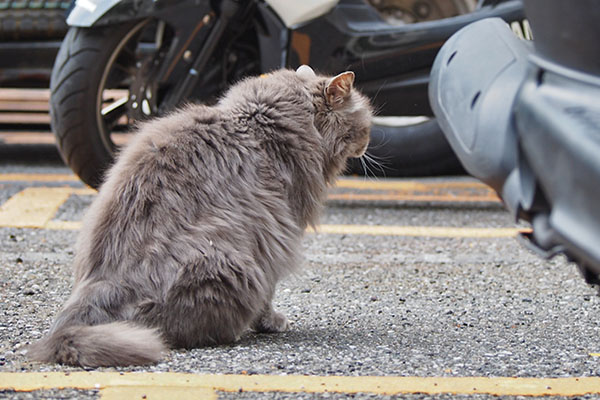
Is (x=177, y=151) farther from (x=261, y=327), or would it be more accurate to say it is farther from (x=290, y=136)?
(x=261, y=327)

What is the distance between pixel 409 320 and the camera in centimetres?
307

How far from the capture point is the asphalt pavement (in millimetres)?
2314

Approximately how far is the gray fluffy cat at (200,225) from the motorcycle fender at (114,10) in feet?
5.31

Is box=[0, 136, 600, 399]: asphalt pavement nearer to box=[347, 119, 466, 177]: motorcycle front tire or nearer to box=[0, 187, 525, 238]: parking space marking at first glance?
box=[0, 187, 525, 238]: parking space marking

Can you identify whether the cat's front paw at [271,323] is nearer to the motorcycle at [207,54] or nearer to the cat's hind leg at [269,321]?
the cat's hind leg at [269,321]

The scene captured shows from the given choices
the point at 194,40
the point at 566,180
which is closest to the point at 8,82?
the point at 194,40

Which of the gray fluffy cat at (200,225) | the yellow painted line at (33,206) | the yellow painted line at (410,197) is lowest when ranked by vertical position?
the yellow painted line at (410,197)

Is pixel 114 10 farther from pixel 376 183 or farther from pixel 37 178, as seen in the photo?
pixel 376 183

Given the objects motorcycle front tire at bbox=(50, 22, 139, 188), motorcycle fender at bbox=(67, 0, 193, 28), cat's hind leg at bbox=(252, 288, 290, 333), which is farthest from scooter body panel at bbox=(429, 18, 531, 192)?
motorcycle front tire at bbox=(50, 22, 139, 188)

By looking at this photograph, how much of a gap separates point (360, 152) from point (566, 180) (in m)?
1.53

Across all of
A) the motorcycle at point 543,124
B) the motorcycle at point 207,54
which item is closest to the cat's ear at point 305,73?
the motorcycle at point 543,124

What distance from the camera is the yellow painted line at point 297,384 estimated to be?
2.25 meters

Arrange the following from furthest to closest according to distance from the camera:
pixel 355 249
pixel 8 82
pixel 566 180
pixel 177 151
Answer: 1. pixel 8 82
2. pixel 355 249
3. pixel 177 151
4. pixel 566 180

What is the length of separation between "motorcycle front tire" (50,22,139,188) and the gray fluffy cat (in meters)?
1.70
